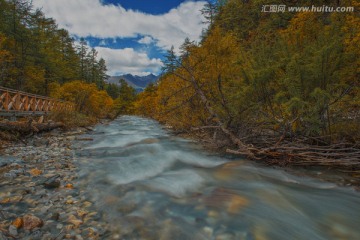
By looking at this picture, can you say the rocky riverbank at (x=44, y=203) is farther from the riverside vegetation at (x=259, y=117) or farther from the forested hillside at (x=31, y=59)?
the forested hillside at (x=31, y=59)

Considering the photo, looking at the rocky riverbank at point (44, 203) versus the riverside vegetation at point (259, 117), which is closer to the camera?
the rocky riverbank at point (44, 203)

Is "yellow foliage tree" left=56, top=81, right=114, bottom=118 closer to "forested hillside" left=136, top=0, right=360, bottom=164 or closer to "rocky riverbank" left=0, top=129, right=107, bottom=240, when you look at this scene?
"forested hillside" left=136, top=0, right=360, bottom=164

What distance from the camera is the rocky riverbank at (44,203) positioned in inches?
140

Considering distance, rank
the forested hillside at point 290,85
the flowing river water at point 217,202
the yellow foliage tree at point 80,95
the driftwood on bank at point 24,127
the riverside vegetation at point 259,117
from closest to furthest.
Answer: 1. the flowing river water at point 217,202
2. the riverside vegetation at point 259,117
3. the forested hillside at point 290,85
4. the driftwood on bank at point 24,127
5. the yellow foliage tree at point 80,95

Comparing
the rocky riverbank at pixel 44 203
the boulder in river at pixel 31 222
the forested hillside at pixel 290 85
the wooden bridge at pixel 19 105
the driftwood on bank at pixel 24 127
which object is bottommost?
the rocky riverbank at pixel 44 203

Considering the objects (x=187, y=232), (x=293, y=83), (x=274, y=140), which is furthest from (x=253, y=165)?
(x=187, y=232)

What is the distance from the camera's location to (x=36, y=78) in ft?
89.2

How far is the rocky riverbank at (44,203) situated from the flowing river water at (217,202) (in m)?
0.28

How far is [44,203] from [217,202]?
3.08 metres

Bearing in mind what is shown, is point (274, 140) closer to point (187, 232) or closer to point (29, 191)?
point (187, 232)

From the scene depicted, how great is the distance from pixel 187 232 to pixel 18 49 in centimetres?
3037

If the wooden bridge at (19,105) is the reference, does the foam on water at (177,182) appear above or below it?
below

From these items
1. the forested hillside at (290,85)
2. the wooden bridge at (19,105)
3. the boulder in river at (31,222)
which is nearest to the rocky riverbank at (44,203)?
the boulder in river at (31,222)

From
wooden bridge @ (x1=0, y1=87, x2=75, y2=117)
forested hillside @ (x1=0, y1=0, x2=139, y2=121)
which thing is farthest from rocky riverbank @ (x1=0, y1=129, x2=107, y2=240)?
forested hillside @ (x1=0, y1=0, x2=139, y2=121)
